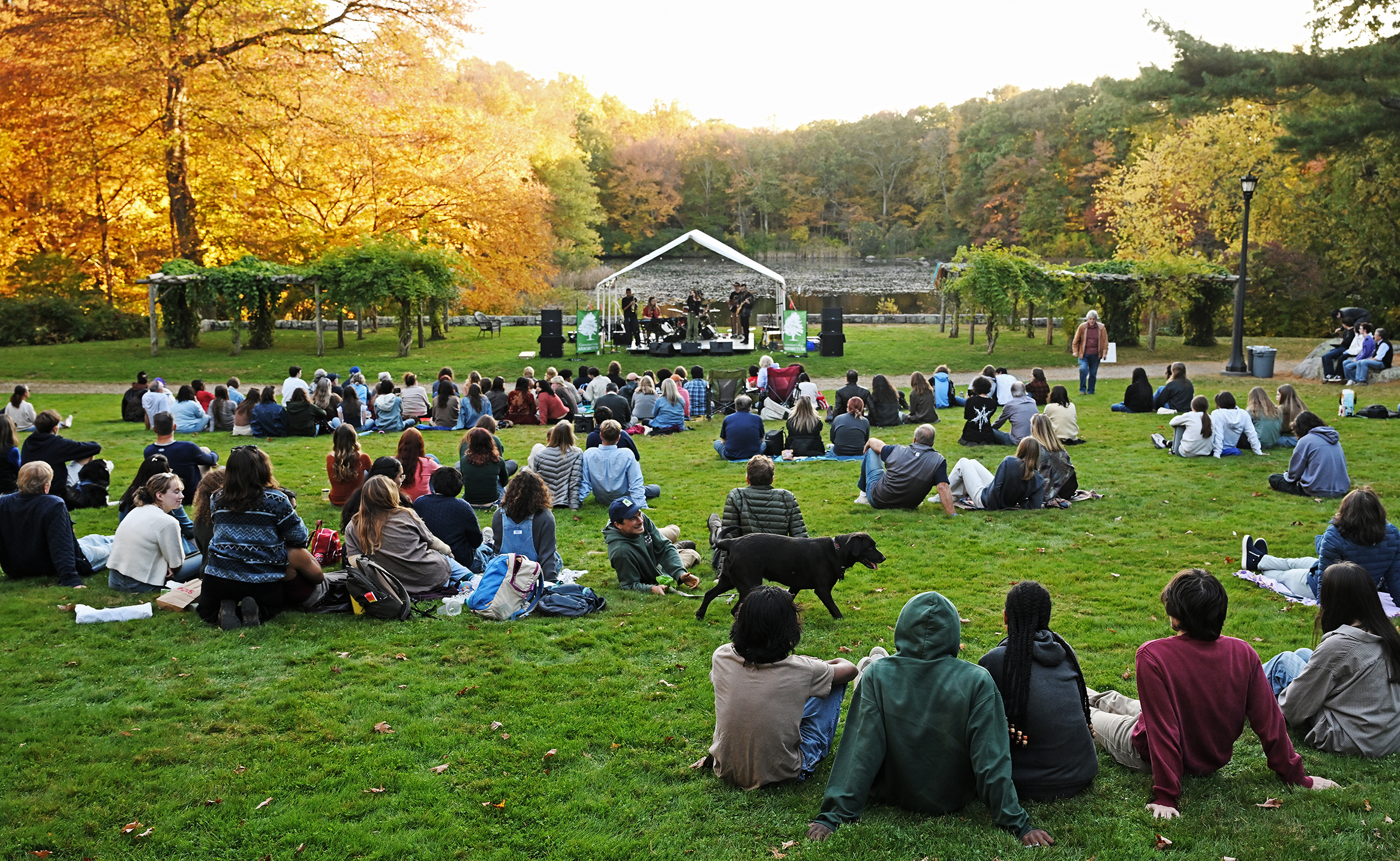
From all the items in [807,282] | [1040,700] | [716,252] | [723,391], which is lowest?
[1040,700]

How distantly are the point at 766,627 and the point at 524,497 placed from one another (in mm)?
3231

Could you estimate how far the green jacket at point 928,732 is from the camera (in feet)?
12.7

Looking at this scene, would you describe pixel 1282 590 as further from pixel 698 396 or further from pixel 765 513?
pixel 698 396

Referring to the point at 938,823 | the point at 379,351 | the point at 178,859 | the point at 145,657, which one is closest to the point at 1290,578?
the point at 938,823

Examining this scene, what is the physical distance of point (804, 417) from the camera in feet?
41.0

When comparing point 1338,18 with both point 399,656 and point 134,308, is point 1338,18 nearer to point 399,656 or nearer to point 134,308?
point 399,656

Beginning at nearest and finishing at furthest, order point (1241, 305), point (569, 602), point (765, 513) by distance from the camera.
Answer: point (569, 602) < point (765, 513) < point (1241, 305)

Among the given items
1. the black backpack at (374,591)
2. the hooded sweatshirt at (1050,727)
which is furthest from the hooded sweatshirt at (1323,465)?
the black backpack at (374,591)

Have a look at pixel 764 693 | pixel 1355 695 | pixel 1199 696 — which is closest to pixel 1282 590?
pixel 1355 695

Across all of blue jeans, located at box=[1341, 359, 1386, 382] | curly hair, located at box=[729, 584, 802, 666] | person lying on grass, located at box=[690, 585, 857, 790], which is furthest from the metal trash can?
curly hair, located at box=[729, 584, 802, 666]

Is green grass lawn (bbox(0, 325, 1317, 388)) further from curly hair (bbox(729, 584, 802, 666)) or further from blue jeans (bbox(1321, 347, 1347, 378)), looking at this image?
curly hair (bbox(729, 584, 802, 666))

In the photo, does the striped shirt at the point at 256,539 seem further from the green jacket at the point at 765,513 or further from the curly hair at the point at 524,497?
the green jacket at the point at 765,513

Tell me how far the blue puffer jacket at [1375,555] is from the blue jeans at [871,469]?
4.35m

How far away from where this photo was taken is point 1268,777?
14.3ft
